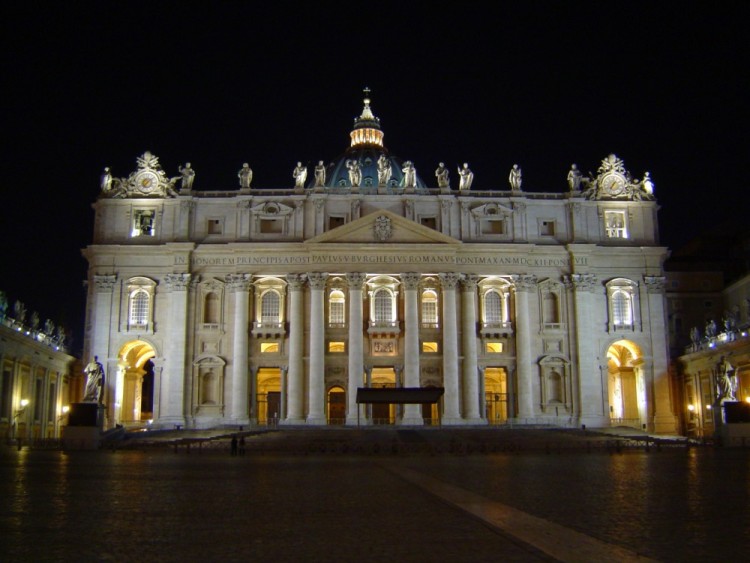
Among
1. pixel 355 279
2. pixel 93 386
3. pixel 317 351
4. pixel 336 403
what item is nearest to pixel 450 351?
pixel 355 279

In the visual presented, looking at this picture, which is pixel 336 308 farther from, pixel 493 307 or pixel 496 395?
pixel 496 395

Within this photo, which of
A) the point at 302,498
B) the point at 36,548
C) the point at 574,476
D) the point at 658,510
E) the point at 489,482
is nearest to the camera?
the point at 36,548

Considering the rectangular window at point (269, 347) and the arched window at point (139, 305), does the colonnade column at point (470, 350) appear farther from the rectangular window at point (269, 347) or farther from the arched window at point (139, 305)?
the arched window at point (139, 305)

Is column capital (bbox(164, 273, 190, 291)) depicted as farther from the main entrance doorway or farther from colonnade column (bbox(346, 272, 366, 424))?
the main entrance doorway

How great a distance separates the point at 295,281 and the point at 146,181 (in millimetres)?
15040

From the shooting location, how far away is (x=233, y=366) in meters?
67.0

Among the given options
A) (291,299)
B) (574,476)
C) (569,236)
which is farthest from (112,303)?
(574,476)

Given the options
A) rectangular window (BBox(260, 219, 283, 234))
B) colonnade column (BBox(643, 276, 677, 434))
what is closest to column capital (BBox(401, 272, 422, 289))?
rectangular window (BBox(260, 219, 283, 234))

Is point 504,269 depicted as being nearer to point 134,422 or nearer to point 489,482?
point 134,422

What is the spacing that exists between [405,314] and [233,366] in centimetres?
1382

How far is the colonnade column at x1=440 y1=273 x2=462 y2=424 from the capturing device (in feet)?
217

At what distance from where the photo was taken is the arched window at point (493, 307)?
69.1m

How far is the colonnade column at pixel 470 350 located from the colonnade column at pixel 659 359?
1375 centimetres

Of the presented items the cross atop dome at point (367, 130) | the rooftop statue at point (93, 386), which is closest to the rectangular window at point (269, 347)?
the rooftop statue at point (93, 386)
